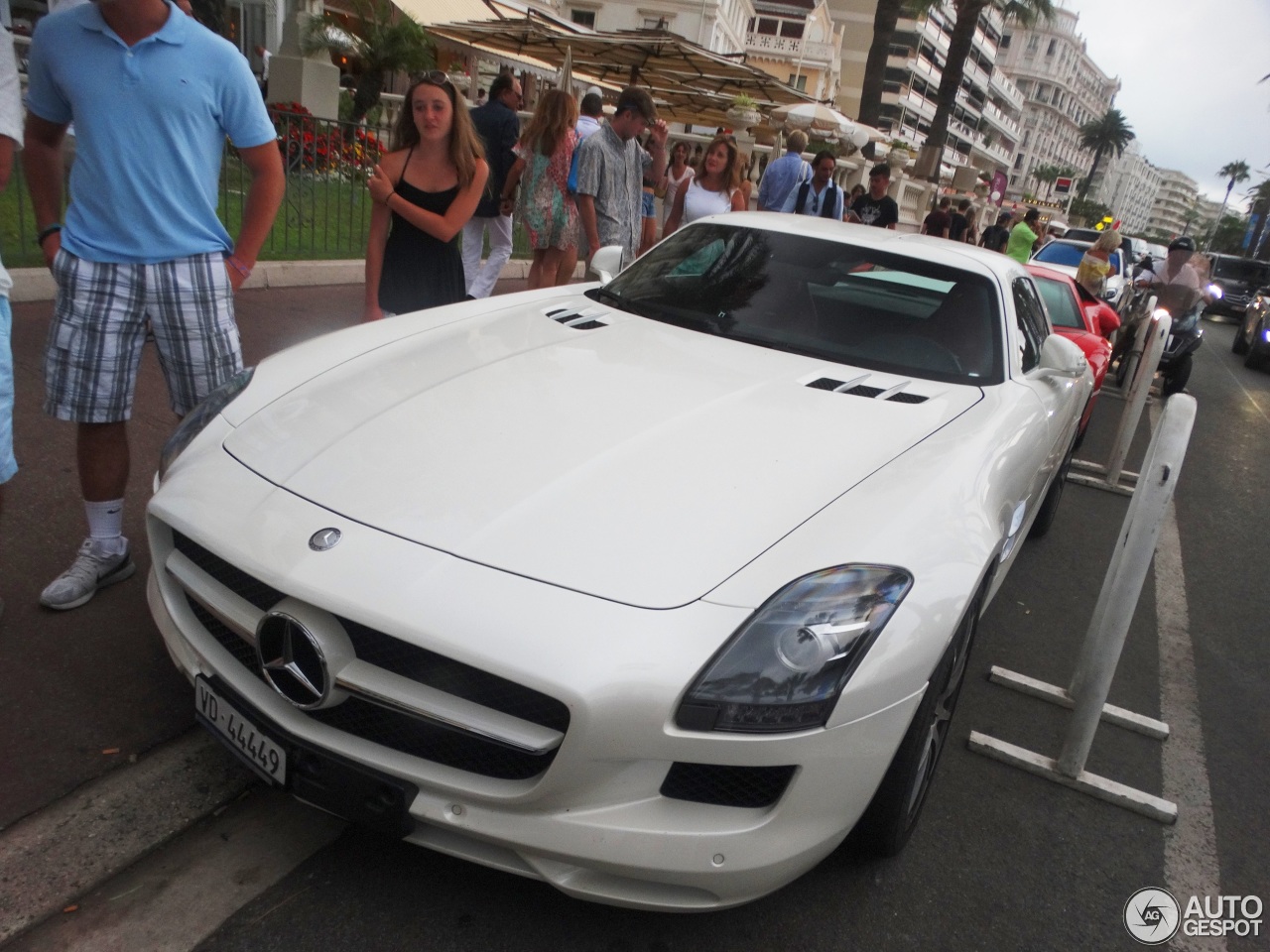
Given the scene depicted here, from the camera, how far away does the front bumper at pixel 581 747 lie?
1652 millimetres

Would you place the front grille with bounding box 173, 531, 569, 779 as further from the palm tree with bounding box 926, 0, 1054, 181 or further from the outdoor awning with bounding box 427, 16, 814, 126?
the palm tree with bounding box 926, 0, 1054, 181

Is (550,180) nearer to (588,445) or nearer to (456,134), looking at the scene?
(456,134)

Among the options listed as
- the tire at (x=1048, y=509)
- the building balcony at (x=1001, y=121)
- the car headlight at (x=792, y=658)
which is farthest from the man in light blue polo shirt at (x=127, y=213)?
the building balcony at (x=1001, y=121)

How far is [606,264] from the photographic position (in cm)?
402

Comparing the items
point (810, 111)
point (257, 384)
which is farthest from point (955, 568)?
point (810, 111)

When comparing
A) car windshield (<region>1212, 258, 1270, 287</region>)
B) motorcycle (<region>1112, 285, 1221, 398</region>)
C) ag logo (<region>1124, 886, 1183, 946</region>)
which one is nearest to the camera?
ag logo (<region>1124, 886, 1183, 946</region>)

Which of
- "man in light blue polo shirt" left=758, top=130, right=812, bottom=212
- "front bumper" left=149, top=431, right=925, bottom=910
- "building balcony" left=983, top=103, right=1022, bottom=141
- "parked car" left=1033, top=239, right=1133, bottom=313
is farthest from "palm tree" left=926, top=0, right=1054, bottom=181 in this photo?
"building balcony" left=983, top=103, right=1022, bottom=141

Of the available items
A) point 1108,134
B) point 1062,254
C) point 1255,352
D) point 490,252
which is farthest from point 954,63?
point 1108,134

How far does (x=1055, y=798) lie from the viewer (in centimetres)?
275

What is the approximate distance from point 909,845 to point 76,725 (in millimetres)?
2159

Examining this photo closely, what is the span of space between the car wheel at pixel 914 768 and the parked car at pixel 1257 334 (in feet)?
51.1

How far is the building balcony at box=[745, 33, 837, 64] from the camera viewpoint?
61.5m

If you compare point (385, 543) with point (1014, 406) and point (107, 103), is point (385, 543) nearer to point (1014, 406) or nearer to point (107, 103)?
point (107, 103)

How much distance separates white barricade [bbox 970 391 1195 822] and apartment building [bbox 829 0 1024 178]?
56.4 metres
